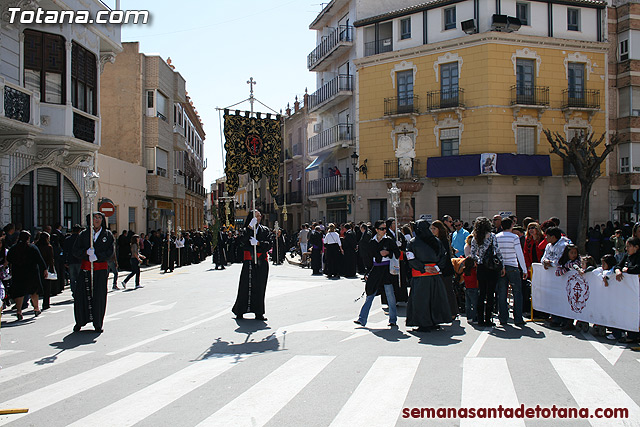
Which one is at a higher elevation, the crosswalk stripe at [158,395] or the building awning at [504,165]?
the building awning at [504,165]

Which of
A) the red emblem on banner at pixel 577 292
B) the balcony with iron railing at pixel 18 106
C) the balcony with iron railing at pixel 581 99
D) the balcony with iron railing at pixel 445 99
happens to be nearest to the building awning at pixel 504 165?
the balcony with iron railing at pixel 445 99

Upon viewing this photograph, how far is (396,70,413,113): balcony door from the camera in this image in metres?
32.9

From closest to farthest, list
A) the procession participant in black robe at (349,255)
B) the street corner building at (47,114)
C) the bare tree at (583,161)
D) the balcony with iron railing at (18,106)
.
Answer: the balcony with iron railing at (18,106) → the street corner building at (47,114) → the procession participant in black robe at (349,255) → the bare tree at (583,161)

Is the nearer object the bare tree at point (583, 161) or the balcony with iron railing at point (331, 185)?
the bare tree at point (583, 161)

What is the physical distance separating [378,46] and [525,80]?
8.59 meters

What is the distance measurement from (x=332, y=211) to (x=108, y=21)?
880 inches

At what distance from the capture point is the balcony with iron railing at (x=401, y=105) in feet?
107

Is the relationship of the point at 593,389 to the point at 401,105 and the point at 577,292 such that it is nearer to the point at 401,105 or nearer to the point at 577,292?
the point at 577,292

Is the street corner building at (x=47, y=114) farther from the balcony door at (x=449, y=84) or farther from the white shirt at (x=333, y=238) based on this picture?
the balcony door at (x=449, y=84)

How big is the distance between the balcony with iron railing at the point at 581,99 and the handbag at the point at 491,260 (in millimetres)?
24155

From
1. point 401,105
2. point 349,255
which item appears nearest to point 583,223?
point 401,105

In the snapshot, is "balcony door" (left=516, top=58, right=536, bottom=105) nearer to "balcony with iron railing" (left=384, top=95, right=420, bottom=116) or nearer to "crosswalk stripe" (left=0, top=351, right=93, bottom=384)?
"balcony with iron railing" (left=384, top=95, right=420, bottom=116)

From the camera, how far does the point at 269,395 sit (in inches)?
240

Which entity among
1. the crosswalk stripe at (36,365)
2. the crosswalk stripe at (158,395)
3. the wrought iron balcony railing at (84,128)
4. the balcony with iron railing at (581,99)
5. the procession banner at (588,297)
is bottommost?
the crosswalk stripe at (36,365)
